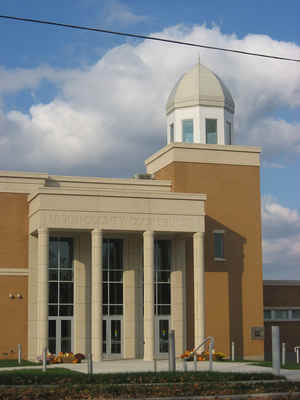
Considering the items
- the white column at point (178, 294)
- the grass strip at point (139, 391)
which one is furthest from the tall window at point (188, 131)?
the grass strip at point (139, 391)

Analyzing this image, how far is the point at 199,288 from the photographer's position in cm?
3806

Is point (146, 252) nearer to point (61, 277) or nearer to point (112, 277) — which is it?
point (112, 277)

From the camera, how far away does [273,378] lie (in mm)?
23312

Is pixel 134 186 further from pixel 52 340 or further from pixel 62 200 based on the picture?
pixel 52 340

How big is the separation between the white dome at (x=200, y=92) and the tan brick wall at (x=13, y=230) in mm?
11253

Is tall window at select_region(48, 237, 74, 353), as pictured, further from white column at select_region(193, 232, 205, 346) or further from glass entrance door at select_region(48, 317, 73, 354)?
white column at select_region(193, 232, 205, 346)

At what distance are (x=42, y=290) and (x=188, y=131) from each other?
1370 cm

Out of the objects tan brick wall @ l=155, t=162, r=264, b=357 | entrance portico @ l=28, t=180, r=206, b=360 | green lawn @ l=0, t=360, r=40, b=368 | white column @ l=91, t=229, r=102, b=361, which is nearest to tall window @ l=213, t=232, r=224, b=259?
tan brick wall @ l=155, t=162, r=264, b=357

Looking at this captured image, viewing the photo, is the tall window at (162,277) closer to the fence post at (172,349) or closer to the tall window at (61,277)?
the tall window at (61,277)

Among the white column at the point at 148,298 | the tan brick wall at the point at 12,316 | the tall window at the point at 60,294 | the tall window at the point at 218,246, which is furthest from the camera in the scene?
the tall window at the point at 218,246

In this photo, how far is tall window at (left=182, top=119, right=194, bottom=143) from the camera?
1705 inches

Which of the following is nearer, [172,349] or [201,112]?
[172,349]

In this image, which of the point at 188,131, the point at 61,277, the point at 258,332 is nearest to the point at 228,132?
the point at 188,131

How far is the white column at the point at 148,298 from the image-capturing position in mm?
36750
